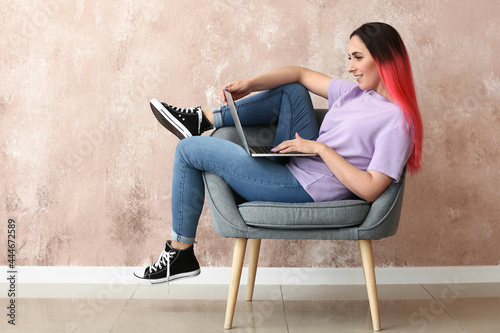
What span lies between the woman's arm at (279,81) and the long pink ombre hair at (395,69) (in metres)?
0.28

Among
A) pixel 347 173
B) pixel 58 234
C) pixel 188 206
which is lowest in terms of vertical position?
pixel 58 234

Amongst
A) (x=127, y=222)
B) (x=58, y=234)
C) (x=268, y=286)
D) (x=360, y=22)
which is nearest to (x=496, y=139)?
(x=360, y=22)

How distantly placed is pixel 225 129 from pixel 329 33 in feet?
2.47

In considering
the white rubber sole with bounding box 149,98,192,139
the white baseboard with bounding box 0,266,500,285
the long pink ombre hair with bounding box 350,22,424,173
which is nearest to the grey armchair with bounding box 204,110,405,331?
the long pink ombre hair with bounding box 350,22,424,173

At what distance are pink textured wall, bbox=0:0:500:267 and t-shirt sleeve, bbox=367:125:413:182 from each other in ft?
2.55

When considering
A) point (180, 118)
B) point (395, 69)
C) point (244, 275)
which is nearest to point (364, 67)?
point (395, 69)

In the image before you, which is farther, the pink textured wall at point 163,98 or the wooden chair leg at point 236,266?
the pink textured wall at point 163,98

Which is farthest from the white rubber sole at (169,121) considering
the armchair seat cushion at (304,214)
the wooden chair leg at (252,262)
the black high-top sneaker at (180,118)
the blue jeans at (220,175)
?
the wooden chair leg at (252,262)

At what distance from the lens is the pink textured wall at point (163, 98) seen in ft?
8.30

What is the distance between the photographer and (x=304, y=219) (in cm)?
188

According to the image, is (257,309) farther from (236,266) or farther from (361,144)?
(361,144)

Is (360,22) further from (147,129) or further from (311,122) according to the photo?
(147,129)

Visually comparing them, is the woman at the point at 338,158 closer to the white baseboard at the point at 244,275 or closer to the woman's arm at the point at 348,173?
the woman's arm at the point at 348,173

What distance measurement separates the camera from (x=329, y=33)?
8.36 feet
